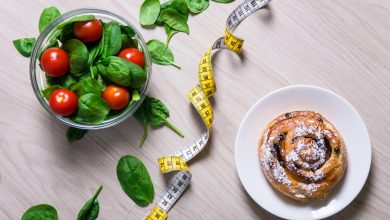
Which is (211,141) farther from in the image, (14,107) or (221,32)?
(14,107)

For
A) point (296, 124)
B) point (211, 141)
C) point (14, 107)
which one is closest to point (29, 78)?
point (14, 107)

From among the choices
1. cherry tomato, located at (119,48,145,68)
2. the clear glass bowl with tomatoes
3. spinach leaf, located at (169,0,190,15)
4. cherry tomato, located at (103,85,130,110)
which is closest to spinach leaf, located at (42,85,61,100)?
the clear glass bowl with tomatoes

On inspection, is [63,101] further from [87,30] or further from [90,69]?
[87,30]

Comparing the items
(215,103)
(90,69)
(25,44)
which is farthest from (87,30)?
(215,103)

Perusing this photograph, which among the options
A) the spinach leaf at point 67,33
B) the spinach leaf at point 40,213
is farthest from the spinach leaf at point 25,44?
the spinach leaf at point 40,213

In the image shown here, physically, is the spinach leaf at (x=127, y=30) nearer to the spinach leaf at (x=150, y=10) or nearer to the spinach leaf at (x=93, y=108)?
the spinach leaf at (x=150, y=10)

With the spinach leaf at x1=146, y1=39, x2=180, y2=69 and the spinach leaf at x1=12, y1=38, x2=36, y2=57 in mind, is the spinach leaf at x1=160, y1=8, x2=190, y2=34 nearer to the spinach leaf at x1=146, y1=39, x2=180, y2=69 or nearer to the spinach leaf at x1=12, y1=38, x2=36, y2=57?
the spinach leaf at x1=146, y1=39, x2=180, y2=69
